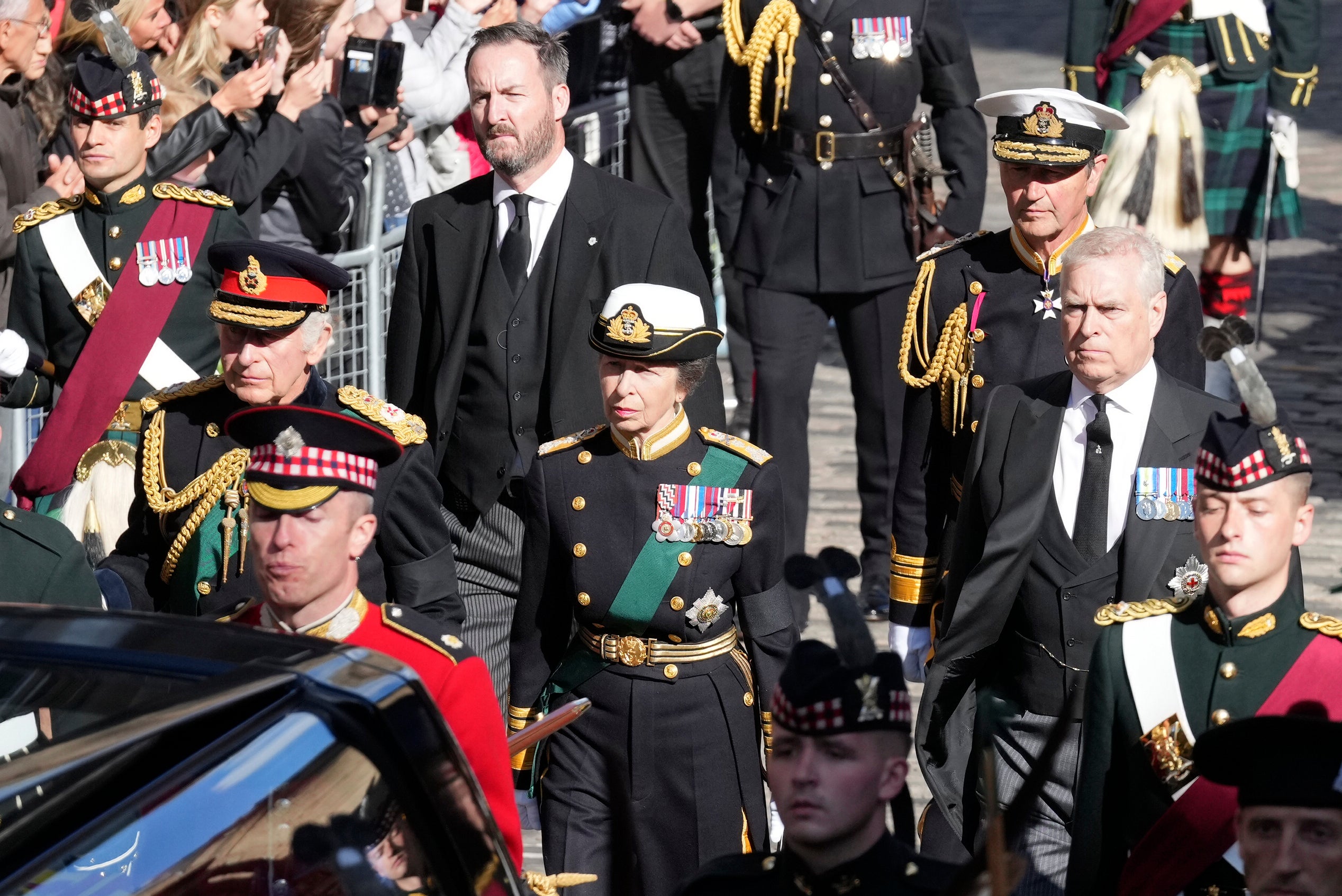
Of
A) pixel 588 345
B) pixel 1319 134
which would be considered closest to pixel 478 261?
pixel 588 345

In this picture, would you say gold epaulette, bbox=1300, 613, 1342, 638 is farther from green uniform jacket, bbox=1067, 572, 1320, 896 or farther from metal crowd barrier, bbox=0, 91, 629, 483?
metal crowd barrier, bbox=0, 91, 629, 483

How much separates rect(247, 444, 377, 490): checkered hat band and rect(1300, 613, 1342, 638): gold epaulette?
1779mm

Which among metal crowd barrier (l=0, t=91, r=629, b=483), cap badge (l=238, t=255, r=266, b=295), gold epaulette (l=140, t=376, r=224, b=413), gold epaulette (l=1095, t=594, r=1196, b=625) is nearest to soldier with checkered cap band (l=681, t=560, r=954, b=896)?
gold epaulette (l=1095, t=594, r=1196, b=625)

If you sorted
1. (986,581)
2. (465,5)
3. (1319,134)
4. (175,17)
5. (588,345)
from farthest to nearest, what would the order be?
(1319,134) → (465,5) → (175,17) → (588,345) → (986,581)

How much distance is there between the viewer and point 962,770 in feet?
15.7

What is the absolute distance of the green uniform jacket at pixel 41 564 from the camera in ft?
13.5

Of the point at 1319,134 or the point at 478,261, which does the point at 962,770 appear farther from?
the point at 1319,134

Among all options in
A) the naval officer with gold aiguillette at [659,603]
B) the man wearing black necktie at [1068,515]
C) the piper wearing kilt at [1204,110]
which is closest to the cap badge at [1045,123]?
the man wearing black necktie at [1068,515]

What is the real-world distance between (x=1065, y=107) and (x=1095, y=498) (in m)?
1.26

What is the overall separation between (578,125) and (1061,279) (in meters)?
5.54

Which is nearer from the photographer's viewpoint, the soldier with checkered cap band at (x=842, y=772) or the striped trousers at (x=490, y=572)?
the soldier with checkered cap band at (x=842, y=772)

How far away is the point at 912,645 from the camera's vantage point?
5.47m

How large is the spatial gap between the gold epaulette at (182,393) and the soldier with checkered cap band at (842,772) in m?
2.05

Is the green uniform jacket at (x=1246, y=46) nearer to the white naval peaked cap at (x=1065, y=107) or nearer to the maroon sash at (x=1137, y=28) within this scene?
the maroon sash at (x=1137, y=28)
